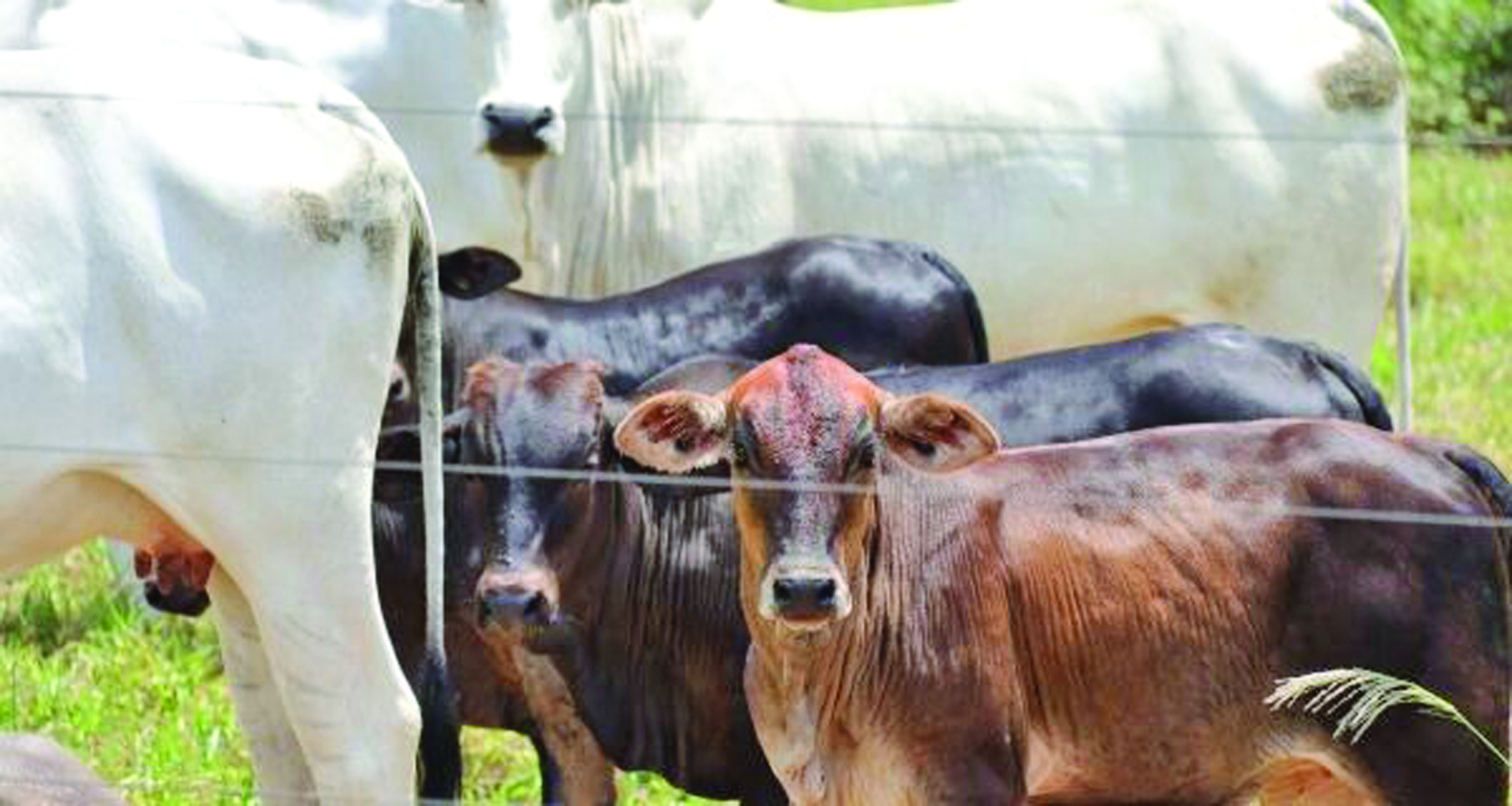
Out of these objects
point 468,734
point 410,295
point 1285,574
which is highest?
point 410,295

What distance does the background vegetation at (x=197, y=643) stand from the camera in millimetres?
7465

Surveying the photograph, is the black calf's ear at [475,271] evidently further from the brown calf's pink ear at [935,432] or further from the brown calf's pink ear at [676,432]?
the brown calf's pink ear at [935,432]

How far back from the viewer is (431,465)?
20.6 feet

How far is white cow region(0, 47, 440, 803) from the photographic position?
229 inches

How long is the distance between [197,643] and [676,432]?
278 cm

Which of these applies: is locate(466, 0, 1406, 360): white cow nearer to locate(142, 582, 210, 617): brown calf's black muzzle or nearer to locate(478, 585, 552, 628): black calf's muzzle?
locate(142, 582, 210, 617): brown calf's black muzzle

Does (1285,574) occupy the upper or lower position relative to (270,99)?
lower

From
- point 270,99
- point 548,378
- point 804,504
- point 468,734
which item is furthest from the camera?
point 468,734

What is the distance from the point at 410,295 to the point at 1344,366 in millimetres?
1909

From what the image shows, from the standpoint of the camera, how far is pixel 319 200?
6.02 m

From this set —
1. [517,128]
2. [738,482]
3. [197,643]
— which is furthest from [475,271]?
[197,643]

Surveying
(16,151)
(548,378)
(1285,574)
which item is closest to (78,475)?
(16,151)

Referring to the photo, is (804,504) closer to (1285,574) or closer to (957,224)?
(1285,574)

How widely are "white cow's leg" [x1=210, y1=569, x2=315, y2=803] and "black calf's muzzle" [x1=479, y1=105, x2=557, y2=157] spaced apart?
6.16 ft
